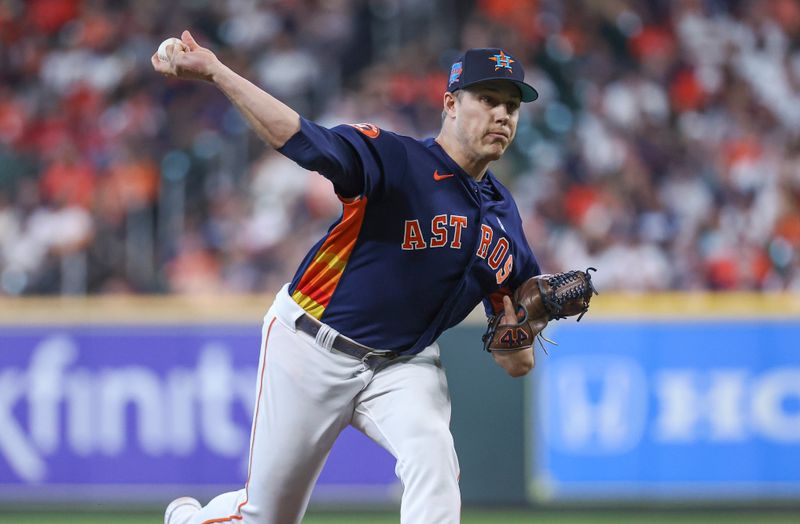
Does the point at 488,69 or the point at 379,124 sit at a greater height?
the point at 379,124

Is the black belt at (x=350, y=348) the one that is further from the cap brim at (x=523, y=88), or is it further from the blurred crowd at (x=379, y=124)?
the blurred crowd at (x=379, y=124)

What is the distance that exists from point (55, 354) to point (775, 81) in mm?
7137

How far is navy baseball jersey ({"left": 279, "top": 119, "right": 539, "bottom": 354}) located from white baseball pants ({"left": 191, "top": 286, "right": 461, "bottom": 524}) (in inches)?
4.5

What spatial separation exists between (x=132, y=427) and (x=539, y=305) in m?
4.50

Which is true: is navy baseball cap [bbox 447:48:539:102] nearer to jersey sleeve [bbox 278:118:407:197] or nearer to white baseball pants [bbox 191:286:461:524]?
jersey sleeve [bbox 278:118:407:197]

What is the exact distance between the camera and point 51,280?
32.0ft

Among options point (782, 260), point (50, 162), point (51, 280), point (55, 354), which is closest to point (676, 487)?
point (782, 260)

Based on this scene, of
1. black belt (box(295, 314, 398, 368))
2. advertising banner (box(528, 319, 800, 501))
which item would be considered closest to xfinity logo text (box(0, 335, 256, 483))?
advertising banner (box(528, 319, 800, 501))

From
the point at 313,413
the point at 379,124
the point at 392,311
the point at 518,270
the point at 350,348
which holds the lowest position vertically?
the point at 313,413

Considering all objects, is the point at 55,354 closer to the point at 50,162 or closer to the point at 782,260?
the point at 50,162

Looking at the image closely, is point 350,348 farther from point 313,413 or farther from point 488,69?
point 488,69

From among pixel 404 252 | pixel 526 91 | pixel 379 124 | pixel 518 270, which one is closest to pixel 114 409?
pixel 379 124

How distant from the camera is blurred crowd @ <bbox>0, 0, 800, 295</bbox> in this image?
9805 millimetres

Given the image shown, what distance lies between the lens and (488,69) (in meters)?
4.27
